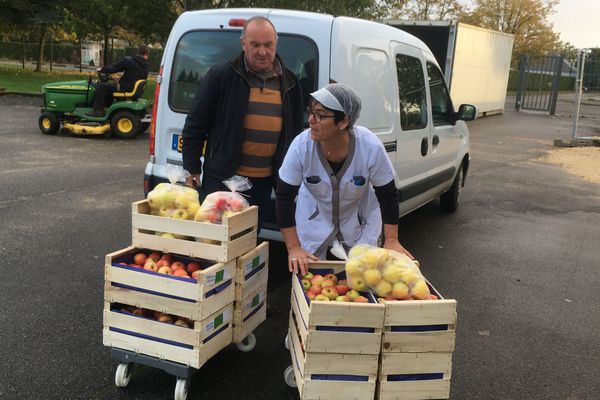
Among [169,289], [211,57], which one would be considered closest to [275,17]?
[211,57]

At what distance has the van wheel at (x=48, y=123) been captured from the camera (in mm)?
11922

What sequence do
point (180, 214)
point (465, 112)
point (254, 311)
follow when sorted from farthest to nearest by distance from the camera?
1. point (465, 112)
2. point (254, 311)
3. point (180, 214)

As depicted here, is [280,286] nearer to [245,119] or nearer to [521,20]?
[245,119]

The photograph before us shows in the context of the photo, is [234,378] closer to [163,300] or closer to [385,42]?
[163,300]

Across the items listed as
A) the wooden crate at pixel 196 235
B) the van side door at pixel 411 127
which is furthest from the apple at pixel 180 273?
the van side door at pixel 411 127

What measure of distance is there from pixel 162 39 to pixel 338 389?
21.2 meters

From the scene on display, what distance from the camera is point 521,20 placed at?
1784 inches

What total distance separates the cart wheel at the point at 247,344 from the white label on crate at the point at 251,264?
0.49 meters

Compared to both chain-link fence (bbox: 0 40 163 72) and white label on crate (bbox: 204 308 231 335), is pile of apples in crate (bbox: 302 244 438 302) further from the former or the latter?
chain-link fence (bbox: 0 40 163 72)

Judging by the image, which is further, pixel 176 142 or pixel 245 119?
pixel 176 142

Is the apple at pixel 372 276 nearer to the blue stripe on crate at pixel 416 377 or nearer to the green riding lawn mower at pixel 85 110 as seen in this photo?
the blue stripe on crate at pixel 416 377

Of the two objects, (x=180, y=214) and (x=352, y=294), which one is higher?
(x=180, y=214)

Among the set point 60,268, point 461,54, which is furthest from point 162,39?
point 60,268

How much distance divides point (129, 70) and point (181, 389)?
1015 centimetres
